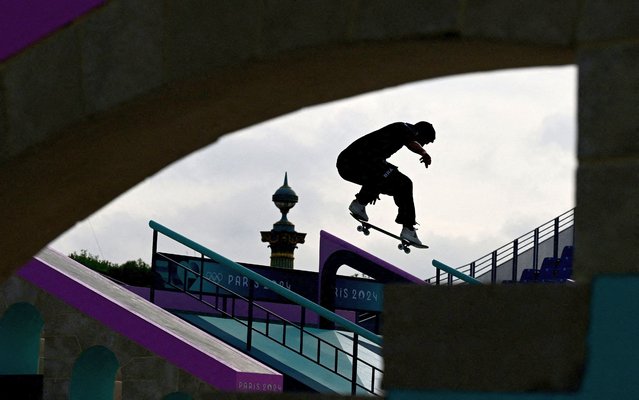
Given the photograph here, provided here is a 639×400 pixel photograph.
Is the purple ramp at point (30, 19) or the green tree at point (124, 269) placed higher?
the green tree at point (124, 269)

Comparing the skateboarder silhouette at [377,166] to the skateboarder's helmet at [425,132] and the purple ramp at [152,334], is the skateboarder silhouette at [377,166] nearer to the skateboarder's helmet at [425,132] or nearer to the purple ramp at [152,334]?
the skateboarder's helmet at [425,132]

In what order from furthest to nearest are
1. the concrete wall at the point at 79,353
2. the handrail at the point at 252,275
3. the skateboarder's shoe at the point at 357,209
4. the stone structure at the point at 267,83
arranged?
the skateboarder's shoe at the point at 357,209 < the handrail at the point at 252,275 < the concrete wall at the point at 79,353 < the stone structure at the point at 267,83

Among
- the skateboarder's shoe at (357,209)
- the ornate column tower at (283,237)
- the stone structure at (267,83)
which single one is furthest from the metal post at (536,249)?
the stone structure at (267,83)

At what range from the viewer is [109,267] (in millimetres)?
24250

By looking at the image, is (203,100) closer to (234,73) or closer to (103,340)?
(234,73)

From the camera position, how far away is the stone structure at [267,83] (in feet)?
8.76

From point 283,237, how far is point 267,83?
1630 centimetres

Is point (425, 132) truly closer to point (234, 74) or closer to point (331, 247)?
point (331, 247)

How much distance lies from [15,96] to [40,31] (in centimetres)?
24

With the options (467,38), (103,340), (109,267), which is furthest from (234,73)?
(109,267)

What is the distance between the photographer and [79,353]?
8852 millimetres

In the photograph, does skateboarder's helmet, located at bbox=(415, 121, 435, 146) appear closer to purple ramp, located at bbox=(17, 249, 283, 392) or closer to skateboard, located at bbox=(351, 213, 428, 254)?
skateboard, located at bbox=(351, 213, 428, 254)

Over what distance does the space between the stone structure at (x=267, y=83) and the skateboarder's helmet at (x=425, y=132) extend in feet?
24.3

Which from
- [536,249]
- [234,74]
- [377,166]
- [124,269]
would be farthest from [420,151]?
[124,269]
